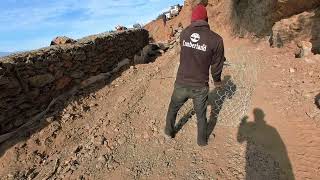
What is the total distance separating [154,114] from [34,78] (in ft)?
8.30

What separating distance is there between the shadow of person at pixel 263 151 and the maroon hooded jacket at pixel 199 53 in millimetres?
1216

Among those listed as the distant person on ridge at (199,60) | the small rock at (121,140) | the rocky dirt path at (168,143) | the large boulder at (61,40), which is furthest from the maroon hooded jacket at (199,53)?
the large boulder at (61,40)

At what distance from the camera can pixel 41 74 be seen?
6695mm

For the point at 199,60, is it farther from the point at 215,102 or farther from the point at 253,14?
the point at 253,14

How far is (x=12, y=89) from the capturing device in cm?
583

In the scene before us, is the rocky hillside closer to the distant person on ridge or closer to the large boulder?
the distant person on ridge

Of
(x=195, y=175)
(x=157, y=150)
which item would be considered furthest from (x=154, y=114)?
(x=195, y=175)

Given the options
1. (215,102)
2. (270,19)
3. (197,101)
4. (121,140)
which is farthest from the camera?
(270,19)

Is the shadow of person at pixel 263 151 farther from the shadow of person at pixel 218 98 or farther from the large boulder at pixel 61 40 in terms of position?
the large boulder at pixel 61 40

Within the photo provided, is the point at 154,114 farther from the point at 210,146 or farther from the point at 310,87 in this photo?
the point at 310,87

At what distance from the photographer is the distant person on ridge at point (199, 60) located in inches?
171

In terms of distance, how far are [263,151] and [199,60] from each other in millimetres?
1643

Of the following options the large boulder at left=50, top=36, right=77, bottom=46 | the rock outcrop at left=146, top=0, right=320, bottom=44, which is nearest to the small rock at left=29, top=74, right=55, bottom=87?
the large boulder at left=50, top=36, right=77, bottom=46

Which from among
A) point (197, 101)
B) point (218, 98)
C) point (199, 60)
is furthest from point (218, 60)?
point (218, 98)
